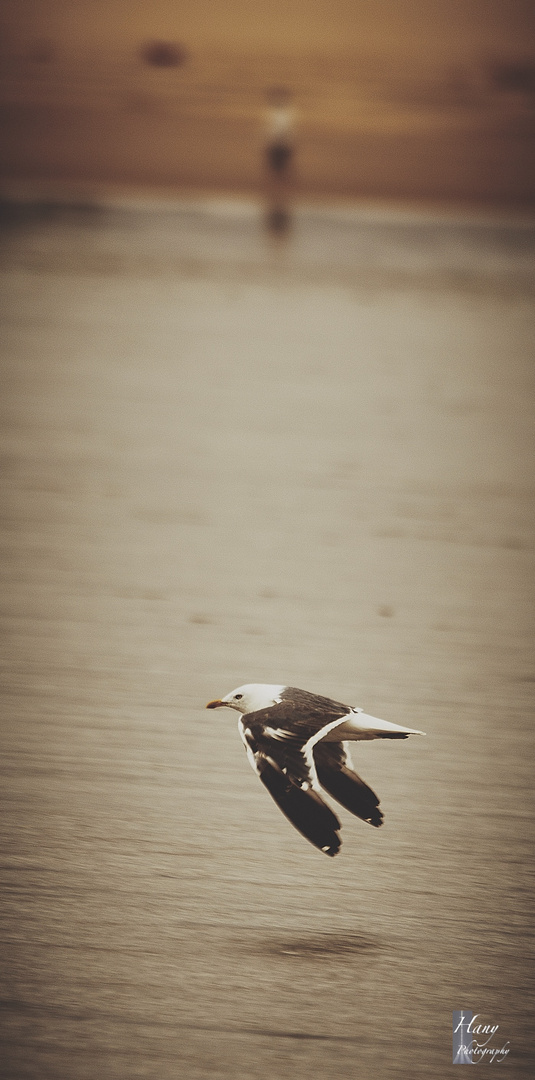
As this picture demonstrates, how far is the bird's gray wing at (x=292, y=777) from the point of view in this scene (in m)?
0.71

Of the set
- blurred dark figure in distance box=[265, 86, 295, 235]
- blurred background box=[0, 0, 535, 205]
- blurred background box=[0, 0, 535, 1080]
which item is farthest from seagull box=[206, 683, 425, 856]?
blurred background box=[0, 0, 535, 205]

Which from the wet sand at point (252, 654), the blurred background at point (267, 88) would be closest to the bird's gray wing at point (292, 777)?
the wet sand at point (252, 654)

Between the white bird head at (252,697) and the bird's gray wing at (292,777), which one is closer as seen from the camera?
the bird's gray wing at (292,777)

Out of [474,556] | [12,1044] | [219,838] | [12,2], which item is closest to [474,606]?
[474,556]

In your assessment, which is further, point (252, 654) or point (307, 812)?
point (252, 654)

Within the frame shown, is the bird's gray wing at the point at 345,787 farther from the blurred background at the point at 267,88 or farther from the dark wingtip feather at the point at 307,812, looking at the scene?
the blurred background at the point at 267,88

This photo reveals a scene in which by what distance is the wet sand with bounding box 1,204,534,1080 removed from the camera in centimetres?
73

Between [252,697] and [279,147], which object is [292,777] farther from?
[279,147]

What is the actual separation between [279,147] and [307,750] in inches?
117

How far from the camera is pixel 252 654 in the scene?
1.20 m

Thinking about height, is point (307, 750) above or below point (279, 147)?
below

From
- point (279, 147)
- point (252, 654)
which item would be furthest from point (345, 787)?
point (279, 147)

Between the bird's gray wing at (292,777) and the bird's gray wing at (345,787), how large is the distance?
0.21ft

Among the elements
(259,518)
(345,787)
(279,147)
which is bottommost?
(345,787)
